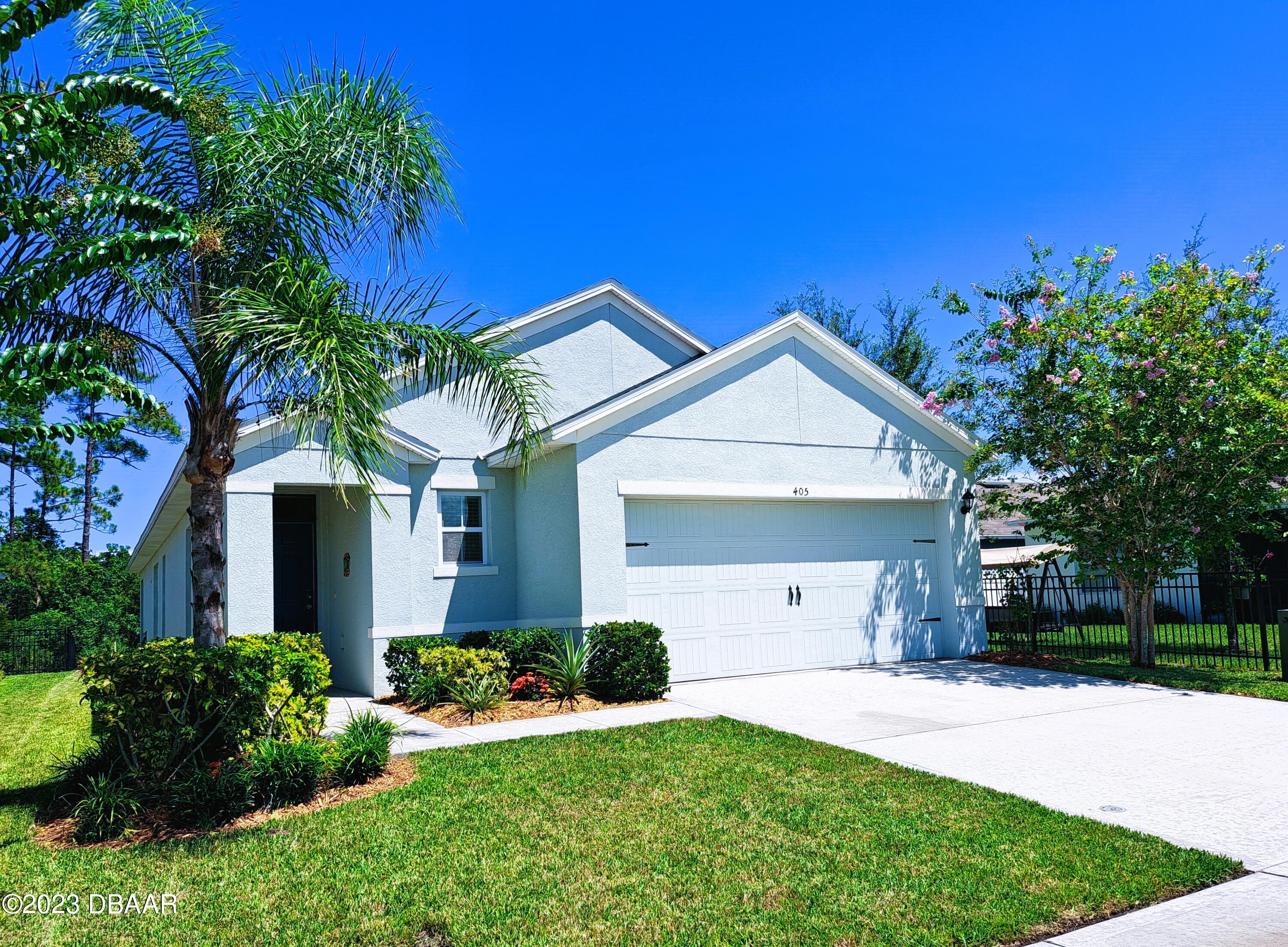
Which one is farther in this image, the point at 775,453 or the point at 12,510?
the point at 12,510

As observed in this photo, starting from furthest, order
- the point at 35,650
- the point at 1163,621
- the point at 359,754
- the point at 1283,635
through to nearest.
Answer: the point at 35,650, the point at 1163,621, the point at 1283,635, the point at 359,754

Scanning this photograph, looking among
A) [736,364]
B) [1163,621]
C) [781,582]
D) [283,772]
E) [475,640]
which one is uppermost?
Result: [736,364]

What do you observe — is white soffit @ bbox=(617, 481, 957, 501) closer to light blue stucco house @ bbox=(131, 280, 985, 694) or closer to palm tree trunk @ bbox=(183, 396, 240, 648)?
light blue stucco house @ bbox=(131, 280, 985, 694)

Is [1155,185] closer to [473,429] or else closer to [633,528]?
[633,528]

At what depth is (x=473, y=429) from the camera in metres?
14.3

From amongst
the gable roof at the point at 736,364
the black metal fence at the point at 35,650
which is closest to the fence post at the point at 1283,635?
the gable roof at the point at 736,364

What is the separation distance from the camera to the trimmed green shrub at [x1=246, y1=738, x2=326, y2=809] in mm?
6785

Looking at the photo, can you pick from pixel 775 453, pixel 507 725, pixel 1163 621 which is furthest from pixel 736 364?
pixel 1163 621

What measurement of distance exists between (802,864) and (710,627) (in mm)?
7622

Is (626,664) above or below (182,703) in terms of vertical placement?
below

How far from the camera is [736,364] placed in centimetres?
1343

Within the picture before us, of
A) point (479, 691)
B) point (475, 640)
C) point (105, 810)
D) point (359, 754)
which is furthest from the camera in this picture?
point (475, 640)

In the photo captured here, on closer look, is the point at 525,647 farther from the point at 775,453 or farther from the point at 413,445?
the point at 775,453

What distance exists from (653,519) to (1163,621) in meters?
17.2
